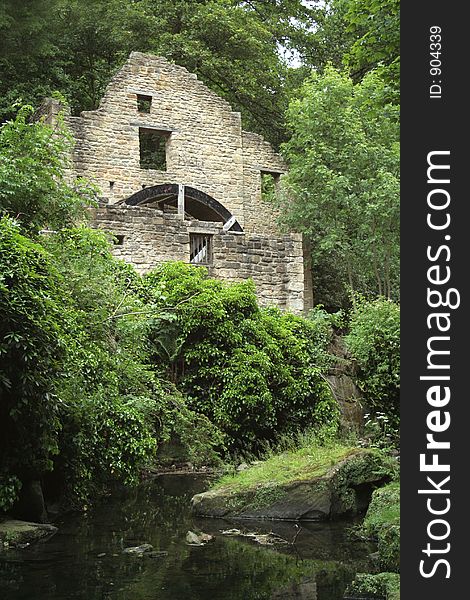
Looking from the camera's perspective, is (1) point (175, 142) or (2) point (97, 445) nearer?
(2) point (97, 445)

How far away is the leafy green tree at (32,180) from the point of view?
1072 centimetres

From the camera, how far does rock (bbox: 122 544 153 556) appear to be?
741 cm

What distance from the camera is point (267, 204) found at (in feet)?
74.4

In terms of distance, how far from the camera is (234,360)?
42.8 ft

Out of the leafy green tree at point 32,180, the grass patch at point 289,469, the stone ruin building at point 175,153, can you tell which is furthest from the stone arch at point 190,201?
the grass patch at point 289,469

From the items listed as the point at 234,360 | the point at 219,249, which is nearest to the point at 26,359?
the point at 234,360

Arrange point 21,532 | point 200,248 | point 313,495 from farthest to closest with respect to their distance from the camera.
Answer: point 200,248
point 313,495
point 21,532

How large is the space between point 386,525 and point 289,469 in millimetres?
2796

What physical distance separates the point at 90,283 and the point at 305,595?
543cm

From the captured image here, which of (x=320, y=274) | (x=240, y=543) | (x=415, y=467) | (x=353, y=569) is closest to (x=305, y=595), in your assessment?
(x=353, y=569)

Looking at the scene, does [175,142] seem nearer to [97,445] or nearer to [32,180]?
[32,180]

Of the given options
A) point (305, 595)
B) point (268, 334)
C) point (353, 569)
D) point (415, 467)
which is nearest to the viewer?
point (415, 467)

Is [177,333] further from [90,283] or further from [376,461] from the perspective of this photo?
[376,461]

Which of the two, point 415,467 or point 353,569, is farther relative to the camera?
point 353,569
